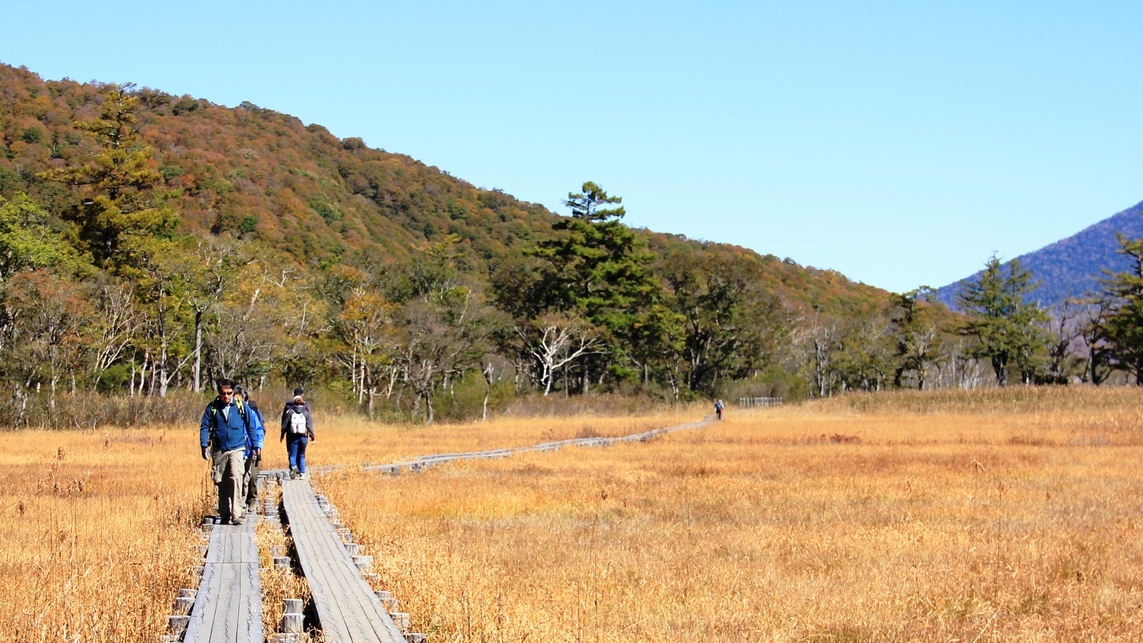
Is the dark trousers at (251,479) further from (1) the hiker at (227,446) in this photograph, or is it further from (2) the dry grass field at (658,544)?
(1) the hiker at (227,446)

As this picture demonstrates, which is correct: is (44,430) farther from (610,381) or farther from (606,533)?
(610,381)

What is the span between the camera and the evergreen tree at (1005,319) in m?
78.0

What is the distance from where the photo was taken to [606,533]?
12820 mm

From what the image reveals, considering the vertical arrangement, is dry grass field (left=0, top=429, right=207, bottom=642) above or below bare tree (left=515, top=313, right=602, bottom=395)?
below

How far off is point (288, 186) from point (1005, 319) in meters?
63.0

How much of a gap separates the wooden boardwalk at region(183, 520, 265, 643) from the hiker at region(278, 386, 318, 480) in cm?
663

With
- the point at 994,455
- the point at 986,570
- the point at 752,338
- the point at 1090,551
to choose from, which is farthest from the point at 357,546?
the point at 752,338

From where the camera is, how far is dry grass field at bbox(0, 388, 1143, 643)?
316 inches

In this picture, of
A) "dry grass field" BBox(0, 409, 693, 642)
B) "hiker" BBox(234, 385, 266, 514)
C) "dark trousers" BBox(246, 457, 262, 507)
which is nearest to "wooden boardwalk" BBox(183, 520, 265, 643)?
"dry grass field" BBox(0, 409, 693, 642)

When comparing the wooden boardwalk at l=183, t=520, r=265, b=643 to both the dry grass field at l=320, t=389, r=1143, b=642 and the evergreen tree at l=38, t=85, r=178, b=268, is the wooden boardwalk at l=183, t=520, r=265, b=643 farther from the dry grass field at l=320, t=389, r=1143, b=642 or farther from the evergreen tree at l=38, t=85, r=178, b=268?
the evergreen tree at l=38, t=85, r=178, b=268

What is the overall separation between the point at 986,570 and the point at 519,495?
26.2 feet

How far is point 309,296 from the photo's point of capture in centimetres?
5378

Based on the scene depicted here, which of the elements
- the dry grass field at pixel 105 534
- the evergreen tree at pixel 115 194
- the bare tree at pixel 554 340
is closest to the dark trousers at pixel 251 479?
the dry grass field at pixel 105 534

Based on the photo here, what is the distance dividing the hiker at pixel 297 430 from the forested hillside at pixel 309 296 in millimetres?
20061
